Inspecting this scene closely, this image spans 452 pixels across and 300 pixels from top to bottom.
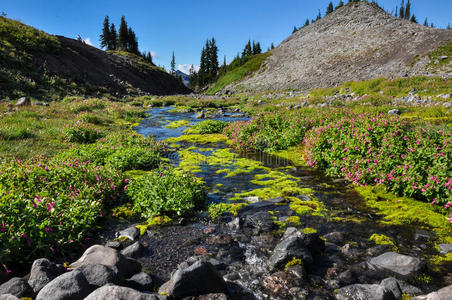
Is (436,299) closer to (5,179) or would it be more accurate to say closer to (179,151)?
(5,179)

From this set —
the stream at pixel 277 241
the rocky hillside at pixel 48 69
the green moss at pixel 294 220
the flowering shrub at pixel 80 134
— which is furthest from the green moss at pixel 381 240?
the rocky hillside at pixel 48 69

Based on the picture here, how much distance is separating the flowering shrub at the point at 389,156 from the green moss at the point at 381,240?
1.88m

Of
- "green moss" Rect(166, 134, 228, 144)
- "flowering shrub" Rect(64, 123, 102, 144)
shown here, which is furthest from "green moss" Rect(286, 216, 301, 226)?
"flowering shrub" Rect(64, 123, 102, 144)

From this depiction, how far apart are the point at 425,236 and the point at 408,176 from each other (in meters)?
1.70

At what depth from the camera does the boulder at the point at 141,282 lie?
3.94m

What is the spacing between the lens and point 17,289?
136 inches

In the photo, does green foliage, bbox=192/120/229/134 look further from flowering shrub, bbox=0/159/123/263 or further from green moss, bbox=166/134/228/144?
flowering shrub, bbox=0/159/123/263

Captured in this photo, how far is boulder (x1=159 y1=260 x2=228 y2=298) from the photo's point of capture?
3.67 m

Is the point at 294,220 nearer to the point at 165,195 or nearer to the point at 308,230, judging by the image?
the point at 308,230

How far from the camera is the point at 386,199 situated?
693 cm

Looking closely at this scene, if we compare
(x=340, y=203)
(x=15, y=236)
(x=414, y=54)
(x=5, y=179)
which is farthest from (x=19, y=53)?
(x=414, y=54)

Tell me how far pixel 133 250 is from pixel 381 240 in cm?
489

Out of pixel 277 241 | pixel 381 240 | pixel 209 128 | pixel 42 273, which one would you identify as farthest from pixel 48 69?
pixel 381 240

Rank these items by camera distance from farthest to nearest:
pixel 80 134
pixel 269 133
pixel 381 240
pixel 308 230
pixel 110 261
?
pixel 269 133 < pixel 80 134 < pixel 308 230 < pixel 381 240 < pixel 110 261
